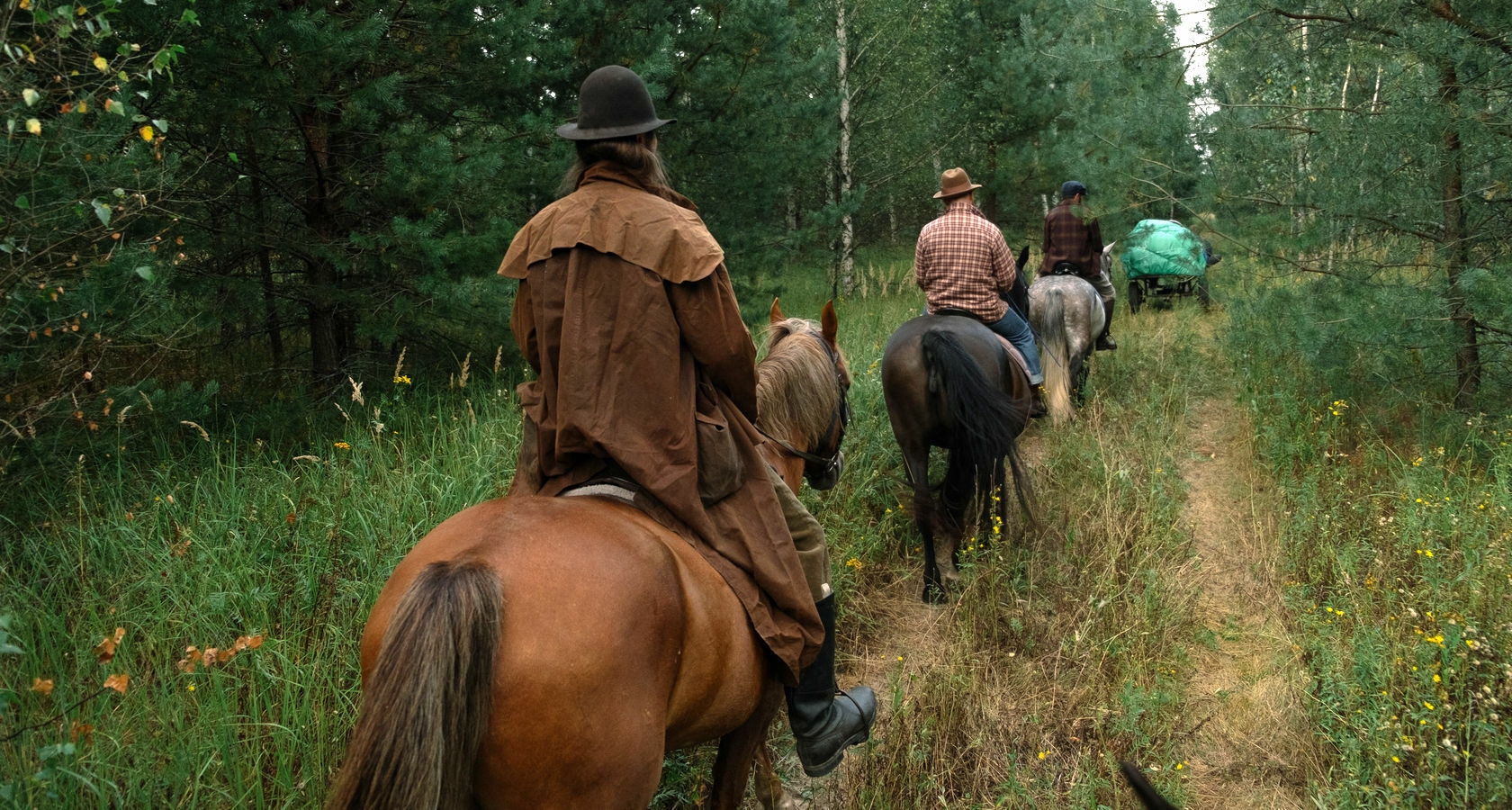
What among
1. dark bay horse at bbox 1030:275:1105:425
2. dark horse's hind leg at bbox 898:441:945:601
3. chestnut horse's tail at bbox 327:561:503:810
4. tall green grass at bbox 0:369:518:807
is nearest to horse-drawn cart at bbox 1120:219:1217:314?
dark bay horse at bbox 1030:275:1105:425

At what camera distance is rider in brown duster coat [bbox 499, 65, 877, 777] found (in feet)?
7.93

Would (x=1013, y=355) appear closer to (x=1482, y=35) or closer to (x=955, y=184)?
(x=955, y=184)

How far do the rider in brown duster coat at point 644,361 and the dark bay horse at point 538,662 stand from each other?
0.15m

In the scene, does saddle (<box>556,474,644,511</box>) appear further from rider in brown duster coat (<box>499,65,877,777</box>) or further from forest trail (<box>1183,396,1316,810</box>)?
forest trail (<box>1183,396,1316,810</box>)

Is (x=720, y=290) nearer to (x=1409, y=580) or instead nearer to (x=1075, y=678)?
(x=1075, y=678)

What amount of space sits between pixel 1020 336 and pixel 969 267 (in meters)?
0.67

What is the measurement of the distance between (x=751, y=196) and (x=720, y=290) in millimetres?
7477

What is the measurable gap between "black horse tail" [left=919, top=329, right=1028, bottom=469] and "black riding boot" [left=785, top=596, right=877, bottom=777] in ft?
7.26

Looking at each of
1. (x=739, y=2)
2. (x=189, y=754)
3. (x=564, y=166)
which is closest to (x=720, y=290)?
(x=189, y=754)

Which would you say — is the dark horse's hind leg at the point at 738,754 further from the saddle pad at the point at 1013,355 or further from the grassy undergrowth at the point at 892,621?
the saddle pad at the point at 1013,355

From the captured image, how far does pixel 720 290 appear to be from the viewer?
254 cm

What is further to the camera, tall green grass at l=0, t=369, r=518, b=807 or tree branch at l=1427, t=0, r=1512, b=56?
tree branch at l=1427, t=0, r=1512, b=56

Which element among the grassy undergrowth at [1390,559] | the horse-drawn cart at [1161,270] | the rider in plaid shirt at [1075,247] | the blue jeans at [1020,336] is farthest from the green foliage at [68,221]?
the horse-drawn cart at [1161,270]

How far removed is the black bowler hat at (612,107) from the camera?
2488 millimetres
